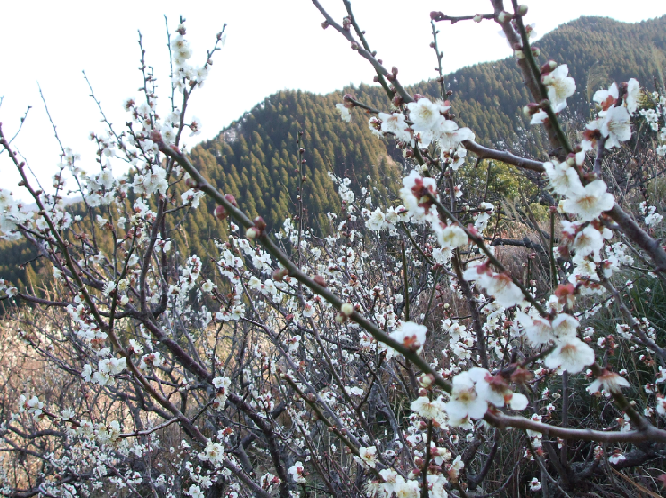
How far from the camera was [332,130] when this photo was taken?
24.2 metres

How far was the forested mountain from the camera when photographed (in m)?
17.1

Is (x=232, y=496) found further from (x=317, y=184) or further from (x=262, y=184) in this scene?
(x=262, y=184)

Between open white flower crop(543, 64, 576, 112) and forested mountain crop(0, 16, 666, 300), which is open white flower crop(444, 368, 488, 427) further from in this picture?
forested mountain crop(0, 16, 666, 300)

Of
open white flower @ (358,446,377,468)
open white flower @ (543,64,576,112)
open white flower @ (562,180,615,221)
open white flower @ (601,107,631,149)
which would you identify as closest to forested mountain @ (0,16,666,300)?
open white flower @ (358,446,377,468)

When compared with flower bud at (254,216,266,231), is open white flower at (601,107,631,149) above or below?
above

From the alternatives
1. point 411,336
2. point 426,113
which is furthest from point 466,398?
point 426,113

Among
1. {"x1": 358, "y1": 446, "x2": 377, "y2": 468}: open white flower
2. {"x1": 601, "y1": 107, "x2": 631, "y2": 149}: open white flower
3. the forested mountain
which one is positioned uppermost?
the forested mountain

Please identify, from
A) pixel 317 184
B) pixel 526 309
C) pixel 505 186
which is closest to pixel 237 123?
pixel 317 184

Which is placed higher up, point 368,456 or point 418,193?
point 418,193

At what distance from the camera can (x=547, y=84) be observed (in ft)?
3.29

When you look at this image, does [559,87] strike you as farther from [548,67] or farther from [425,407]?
[425,407]

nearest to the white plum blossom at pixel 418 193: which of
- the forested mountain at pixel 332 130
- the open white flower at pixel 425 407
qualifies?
the open white flower at pixel 425 407

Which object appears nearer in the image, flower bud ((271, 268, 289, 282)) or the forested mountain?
flower bud ((271, 268, 289, 282))

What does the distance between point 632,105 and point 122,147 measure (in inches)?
114
